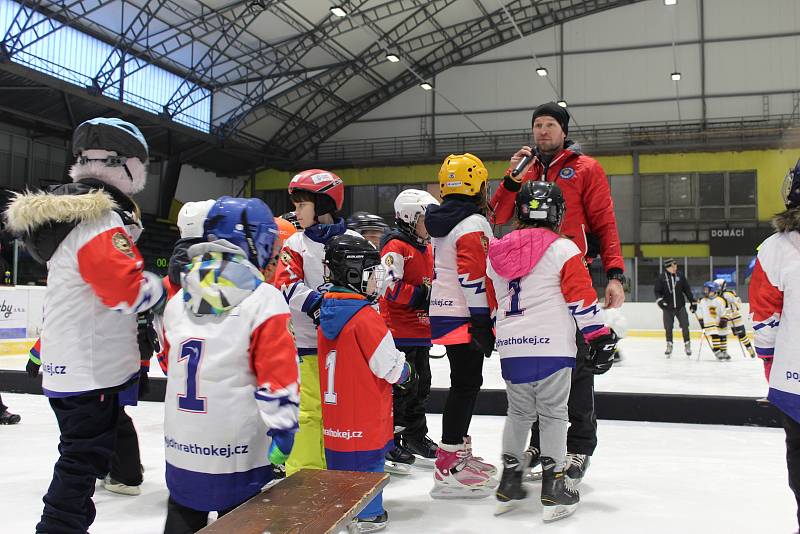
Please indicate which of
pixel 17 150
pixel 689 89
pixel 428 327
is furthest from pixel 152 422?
pixel 689 89

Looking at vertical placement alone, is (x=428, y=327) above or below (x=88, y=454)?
above

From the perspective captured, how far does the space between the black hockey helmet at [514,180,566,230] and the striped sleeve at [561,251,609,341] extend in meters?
0.18

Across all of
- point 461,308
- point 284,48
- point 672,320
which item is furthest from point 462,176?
point 284,48

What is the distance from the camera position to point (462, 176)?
2.86 metres

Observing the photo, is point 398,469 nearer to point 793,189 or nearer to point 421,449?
point 421,449

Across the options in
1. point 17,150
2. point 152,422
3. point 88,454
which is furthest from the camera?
point 17,150

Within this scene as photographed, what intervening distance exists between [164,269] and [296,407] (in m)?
17.3

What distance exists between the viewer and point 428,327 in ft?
11.1

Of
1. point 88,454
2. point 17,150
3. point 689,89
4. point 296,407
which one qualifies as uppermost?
point 689,89

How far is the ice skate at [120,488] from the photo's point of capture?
2.78 meters

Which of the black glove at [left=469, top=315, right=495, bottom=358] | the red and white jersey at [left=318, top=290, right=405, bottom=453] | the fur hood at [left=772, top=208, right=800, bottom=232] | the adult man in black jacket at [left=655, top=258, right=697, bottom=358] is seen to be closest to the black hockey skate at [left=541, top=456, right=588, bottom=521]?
the black glove at [left=469, top=315, right=495, bottom=358]

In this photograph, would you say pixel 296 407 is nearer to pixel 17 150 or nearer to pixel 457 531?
Answer: pixel 457 531

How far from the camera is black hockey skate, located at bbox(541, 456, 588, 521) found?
2416 mm

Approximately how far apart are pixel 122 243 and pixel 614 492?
2201mm
